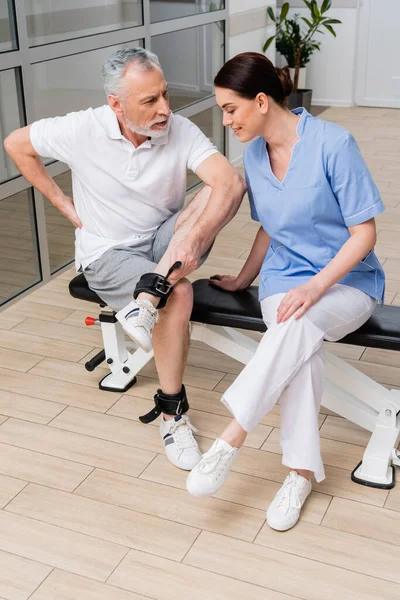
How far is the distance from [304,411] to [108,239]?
2.62 ft

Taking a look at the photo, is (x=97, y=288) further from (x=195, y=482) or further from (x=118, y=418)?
(x=195, y=482)

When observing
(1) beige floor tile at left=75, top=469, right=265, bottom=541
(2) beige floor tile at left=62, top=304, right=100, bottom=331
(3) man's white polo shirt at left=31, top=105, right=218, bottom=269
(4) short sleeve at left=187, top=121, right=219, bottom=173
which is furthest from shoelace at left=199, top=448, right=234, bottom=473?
(2) beige floor tile at left=62, top=304, right=100, bottom=331

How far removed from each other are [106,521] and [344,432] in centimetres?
72

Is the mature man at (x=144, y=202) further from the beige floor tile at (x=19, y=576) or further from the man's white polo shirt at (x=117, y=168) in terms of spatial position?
the beige floor tile at (x=19, y=576)

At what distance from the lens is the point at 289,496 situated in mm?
1795

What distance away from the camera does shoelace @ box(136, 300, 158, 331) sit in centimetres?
190

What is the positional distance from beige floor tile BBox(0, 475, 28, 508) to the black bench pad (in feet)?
1.80

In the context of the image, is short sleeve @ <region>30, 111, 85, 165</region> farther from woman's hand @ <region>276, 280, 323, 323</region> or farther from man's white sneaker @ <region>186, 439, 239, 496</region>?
man's white sneaker @ <region>186, 439, 239, 496</region>

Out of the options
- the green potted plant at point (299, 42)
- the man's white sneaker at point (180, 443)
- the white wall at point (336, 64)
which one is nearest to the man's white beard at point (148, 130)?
the man's white sneaker at point (180, 443)

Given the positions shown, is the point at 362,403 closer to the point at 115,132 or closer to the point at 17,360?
the point at 115,132

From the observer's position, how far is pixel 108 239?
87.2 inches

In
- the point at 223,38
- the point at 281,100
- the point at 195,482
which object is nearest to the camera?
the point at 195,482

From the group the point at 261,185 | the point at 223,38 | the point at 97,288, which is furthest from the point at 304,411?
the point at 223,38

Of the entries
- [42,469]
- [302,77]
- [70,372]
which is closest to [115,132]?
[70,372]
